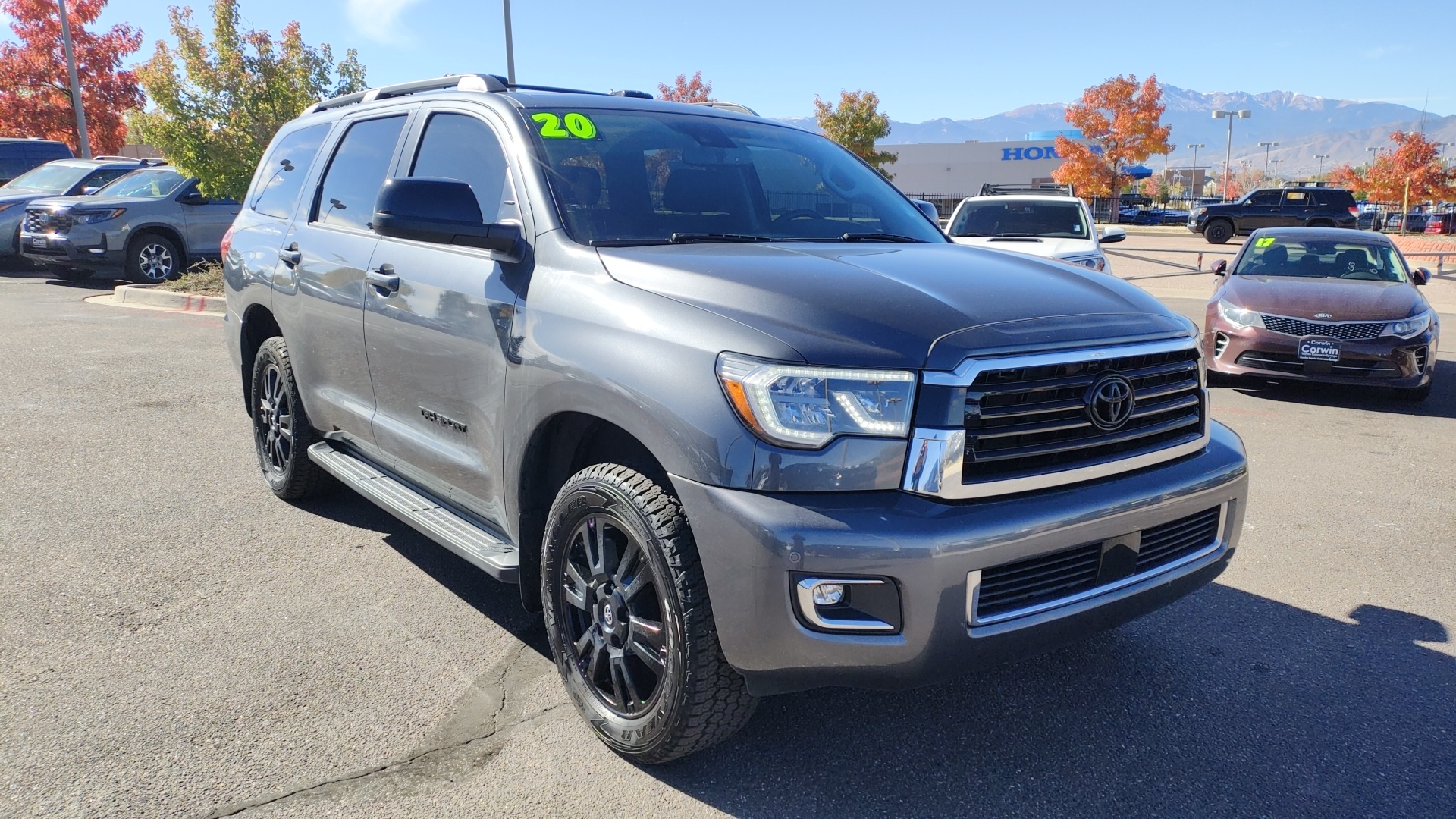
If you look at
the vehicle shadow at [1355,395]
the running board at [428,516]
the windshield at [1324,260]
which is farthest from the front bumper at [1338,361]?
the running board at [428,516]

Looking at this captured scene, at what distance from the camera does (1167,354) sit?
9.64 ft

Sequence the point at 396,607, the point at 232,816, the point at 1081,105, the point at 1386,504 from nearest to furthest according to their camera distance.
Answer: the point at 232,816 → the point at 396,607 → the point at 1386,504 → the point at 1081,105

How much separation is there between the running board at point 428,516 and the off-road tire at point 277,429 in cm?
36

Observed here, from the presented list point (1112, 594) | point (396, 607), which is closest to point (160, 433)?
point (396, 607)

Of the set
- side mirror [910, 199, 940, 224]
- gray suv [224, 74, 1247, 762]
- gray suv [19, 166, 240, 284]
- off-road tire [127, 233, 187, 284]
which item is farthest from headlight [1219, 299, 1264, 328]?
off-road tire [127, 233, 187, 284]

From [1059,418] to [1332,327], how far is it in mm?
6729

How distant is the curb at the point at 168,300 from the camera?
13.4m

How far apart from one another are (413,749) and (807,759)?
1152 millimetres

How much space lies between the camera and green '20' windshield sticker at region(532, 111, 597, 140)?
3.51m

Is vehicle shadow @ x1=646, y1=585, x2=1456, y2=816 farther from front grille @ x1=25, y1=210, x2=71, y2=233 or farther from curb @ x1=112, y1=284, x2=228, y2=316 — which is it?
front grille @ x1=25, y1=210, x2=71, y2=233

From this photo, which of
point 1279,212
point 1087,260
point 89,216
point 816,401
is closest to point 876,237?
point 816,401

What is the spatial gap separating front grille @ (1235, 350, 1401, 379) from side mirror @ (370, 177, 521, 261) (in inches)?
281

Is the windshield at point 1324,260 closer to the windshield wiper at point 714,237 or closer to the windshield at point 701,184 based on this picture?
the windshield at point 701,184

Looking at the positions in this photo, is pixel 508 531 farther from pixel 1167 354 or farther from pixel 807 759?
pixel 1167 354
